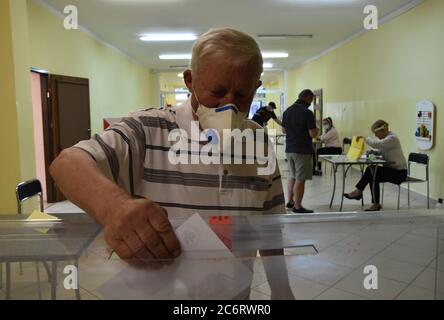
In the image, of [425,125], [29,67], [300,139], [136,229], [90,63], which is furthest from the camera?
[90,63]

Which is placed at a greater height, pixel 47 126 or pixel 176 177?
pixel 47 126

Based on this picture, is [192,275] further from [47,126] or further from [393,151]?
[47,126]

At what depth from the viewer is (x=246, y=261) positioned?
23.2 inches

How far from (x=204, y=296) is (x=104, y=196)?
7.9 inches

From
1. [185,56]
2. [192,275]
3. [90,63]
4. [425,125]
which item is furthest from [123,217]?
[185,56]

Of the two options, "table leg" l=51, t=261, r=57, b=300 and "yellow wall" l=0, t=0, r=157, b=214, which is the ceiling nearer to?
"yellow wall" l=0, t=0, r=157, b=214

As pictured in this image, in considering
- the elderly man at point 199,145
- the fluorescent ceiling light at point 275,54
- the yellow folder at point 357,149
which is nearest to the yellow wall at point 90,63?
the fluorescent ceiling light at point 275,54

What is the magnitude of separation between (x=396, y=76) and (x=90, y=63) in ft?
17.7

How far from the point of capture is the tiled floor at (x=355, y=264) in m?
0.56

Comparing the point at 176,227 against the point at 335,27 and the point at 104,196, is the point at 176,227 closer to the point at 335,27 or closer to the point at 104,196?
the point at 104,196

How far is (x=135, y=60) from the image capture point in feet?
36.0

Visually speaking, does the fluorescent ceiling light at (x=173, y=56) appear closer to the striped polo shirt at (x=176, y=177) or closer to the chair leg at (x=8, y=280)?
the striped polo shirt at (x=176, y=177)

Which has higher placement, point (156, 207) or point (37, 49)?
A: point (37, 49)

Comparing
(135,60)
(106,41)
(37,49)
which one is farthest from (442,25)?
(135,60)
